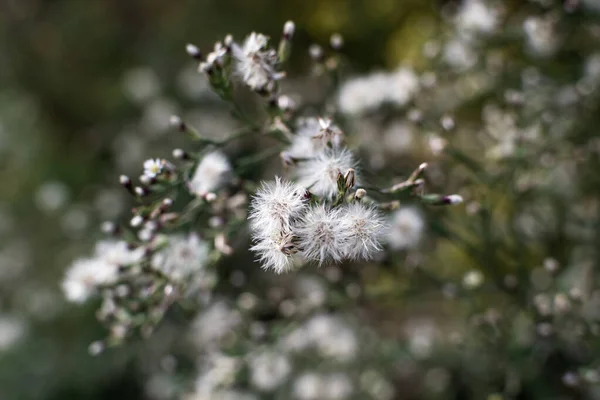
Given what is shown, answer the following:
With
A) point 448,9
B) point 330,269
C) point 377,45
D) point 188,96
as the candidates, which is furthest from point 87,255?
point 448,9

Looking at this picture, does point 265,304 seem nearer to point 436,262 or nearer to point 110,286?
point 110,286

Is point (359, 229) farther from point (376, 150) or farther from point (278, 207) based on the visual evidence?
point (376, 150)

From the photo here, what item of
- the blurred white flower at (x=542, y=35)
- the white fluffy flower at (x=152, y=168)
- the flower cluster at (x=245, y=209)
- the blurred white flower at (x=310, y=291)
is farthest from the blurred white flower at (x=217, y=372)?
the blurred white flower at (x=542, y=35)

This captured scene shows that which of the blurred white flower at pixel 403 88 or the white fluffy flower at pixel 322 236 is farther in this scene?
the blurred white flower at pixel 403 88


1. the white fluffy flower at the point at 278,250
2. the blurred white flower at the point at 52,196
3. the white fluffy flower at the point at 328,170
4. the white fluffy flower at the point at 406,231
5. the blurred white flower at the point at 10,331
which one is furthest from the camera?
the blurred white flower at the point at 52,196

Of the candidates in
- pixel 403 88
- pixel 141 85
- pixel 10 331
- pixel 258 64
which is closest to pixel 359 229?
pixel 258 64

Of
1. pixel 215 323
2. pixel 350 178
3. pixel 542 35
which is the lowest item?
pixel 350 178

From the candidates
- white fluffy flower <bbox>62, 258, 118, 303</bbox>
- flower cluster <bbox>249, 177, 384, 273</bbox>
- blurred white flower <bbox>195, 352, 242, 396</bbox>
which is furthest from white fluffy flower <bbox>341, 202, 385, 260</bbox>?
blurred white flower <bbox>195, 352, 242, 396</bbox>

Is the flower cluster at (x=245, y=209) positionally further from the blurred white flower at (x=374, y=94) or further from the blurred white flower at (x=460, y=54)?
the blurred white flower at (x=460, y=54)
